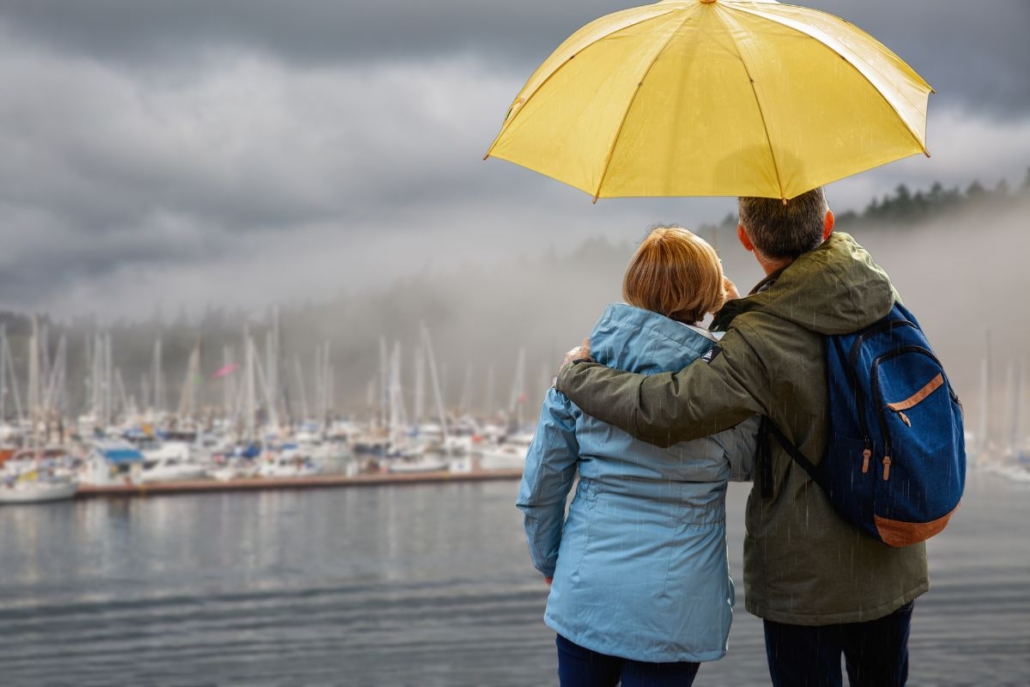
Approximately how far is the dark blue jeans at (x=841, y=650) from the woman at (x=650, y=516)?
158 millimetres

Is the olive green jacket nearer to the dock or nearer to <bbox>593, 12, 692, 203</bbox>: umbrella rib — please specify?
<bbox>593, 12, 692, 203</bbox>: umbrella rib

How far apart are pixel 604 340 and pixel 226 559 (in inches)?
999

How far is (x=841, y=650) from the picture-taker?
2176 millimetres

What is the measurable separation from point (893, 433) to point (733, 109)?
776 millimetres

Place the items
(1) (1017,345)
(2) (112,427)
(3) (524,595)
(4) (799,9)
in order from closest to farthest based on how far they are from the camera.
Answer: (4) (799,9) < (3) (524,595) < (2) (112,427) < (1) (1017,345)

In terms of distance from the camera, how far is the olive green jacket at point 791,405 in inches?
77.7

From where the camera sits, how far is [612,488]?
2113mm

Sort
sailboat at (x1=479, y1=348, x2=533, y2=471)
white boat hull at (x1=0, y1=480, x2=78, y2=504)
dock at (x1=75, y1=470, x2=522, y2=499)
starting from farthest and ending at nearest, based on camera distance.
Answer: sailboat at (x1=479, y1=348, x2=533, y2=471), dock at (x1=75, y1=470, x2=522, y2=499), white boat hull at (x1=0, y1=480, x2=78, y2=504)

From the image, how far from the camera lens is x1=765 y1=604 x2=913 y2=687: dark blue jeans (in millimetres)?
2129

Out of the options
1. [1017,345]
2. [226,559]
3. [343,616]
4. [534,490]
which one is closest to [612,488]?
[534,490]

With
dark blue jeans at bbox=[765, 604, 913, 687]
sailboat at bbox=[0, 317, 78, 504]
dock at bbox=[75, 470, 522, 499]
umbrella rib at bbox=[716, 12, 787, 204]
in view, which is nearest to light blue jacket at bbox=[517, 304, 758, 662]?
dark blue jeans at bbox=[765, 604, 913, 687]

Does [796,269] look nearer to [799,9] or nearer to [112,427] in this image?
[799,9]

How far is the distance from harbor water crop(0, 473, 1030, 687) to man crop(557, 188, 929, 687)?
5.61 metres

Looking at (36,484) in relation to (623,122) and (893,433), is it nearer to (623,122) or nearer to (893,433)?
(623,122)
